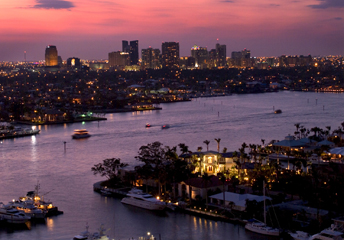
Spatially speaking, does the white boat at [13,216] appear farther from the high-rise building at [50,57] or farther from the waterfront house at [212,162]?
the high-rise building at [50,57]

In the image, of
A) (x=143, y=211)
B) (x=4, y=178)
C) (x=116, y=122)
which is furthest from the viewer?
(x=116, y=122)

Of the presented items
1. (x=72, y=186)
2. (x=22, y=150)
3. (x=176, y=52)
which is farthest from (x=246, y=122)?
(x=176, y=52)

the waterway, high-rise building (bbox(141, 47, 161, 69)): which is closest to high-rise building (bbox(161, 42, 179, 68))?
high-rise building (bbox(141, 47, 161, 69))

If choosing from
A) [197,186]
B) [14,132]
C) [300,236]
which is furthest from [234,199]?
[14,132]

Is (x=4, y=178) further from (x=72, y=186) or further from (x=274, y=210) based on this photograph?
(x=274, y=210)

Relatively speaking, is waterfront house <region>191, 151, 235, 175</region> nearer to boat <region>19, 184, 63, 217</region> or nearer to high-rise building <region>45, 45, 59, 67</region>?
boat <region>19, 184, 63, 217</region>

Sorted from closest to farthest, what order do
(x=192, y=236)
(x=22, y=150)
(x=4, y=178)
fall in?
(x=192, y=236) → (x=4, y=178) → (x=22, y=150)
